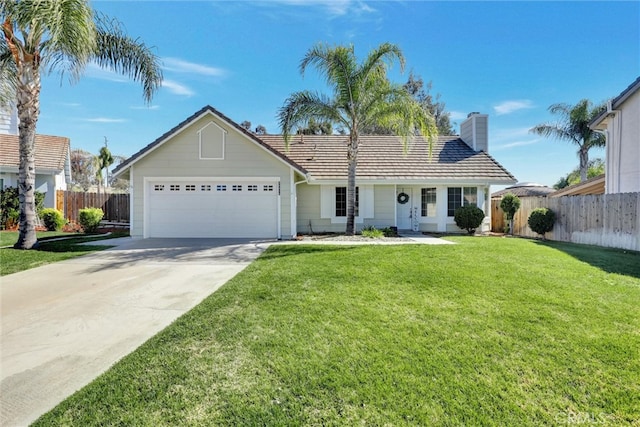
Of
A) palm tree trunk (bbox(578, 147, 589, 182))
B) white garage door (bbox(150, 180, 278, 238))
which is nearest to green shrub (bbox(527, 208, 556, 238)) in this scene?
white garage door (bbox(150, 180, 278, 238))

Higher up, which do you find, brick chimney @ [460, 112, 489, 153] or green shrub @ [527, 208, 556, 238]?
brick chimney @ [460, 112, 489, 153]

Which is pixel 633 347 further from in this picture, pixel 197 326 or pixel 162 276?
pixel 162 276

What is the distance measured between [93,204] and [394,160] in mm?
17781

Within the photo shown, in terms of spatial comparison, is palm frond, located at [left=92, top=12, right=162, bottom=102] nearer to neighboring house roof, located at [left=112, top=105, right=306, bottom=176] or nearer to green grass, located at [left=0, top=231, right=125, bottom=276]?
neighboring house roof, located at [left=112, top=105, right=306, bottom=176]

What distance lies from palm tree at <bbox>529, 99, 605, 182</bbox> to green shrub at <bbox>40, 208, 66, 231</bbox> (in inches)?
1247

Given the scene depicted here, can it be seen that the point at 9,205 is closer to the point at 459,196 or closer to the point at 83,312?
the point at 83,312

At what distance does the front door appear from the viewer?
1593 cm

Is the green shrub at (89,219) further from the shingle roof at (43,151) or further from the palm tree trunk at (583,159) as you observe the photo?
the palm tree trunk at (583,159)

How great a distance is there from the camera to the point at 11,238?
12367mm

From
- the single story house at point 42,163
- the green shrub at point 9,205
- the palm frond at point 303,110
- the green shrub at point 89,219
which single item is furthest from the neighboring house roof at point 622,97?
the green shrub at point 9,205

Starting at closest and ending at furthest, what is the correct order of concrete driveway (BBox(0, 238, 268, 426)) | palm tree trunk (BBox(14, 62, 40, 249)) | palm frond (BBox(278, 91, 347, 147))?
1. concrete driveway (BBox(0, 238, 268, 426))
2. palm tree trunk (BBox(14, 62, 40, 249))
3. palm frond (BBox(278, 91, 347, 147))

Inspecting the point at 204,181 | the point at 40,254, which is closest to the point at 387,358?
the point at 40,254

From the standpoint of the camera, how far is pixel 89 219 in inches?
598

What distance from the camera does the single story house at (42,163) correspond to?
16062 mm
